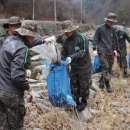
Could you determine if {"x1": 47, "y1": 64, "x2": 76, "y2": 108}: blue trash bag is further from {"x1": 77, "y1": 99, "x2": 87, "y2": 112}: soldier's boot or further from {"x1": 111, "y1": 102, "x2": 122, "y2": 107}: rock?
{"x1": 111, "y1": 102, "x2": 122, "y2": 107}: rock

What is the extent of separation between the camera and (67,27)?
6.36m

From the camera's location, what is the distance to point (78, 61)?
6602 mm

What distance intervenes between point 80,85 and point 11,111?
2103 millimetres

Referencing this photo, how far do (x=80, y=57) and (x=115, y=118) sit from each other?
3.79 ft

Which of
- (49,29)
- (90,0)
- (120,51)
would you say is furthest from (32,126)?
(90,0)

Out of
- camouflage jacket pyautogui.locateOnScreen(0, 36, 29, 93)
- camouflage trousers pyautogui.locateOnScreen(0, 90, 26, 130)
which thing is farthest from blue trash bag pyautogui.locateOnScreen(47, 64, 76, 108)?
camouflage jacket pyautogui.locateOnScreen(0, 36, 29, 93)

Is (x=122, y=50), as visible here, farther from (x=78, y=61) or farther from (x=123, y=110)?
(x=78, y=61)

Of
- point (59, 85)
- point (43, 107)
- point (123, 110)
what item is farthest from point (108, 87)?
point (59, 85)

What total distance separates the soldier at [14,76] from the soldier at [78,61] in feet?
5.05

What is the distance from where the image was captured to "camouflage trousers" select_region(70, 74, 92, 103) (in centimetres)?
665

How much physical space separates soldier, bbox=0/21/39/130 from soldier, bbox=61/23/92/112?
1540 mm

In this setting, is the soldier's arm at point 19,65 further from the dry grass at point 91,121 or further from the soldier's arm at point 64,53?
the soldier's arm at point 64,53

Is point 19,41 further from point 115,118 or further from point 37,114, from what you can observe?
point 115,118

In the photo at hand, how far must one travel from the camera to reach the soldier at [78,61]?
6.38 meters
